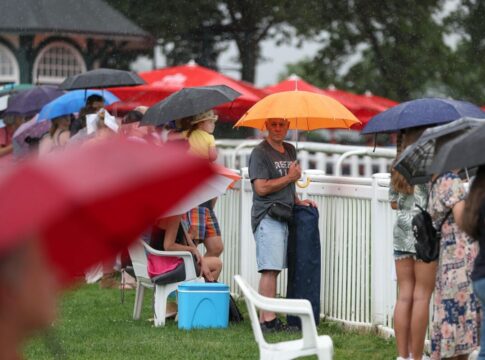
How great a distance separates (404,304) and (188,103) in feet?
11.8

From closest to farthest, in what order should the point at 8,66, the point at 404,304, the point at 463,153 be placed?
the point at 463,153 < the point at 404,304 < the point at 8,66

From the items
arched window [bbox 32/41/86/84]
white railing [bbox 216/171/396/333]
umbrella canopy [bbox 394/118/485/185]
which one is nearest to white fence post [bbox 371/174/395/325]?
white railing [bbox 216/171/396/333]

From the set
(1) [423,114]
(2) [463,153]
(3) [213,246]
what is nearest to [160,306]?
(3) [213,246]

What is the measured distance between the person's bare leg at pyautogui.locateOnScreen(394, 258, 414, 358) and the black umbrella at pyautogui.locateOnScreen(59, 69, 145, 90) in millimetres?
7685

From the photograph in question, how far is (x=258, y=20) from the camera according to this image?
126ft

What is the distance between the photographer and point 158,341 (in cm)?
914

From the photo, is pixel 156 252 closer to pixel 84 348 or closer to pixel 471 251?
pixel 84 348

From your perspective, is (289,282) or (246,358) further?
(289,282)

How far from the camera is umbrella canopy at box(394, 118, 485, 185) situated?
6516 mm

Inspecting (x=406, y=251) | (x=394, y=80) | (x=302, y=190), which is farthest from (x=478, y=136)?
(x=394, y=80)

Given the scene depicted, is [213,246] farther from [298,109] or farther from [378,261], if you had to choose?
[378,261]

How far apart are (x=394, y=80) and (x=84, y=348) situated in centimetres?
2857

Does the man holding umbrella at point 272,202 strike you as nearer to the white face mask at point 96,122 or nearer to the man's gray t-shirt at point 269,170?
the man's gray t-shirt at point 269,170

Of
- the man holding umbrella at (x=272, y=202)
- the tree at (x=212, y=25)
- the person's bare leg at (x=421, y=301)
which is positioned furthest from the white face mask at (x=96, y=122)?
the tree at (x=212, y=25)
